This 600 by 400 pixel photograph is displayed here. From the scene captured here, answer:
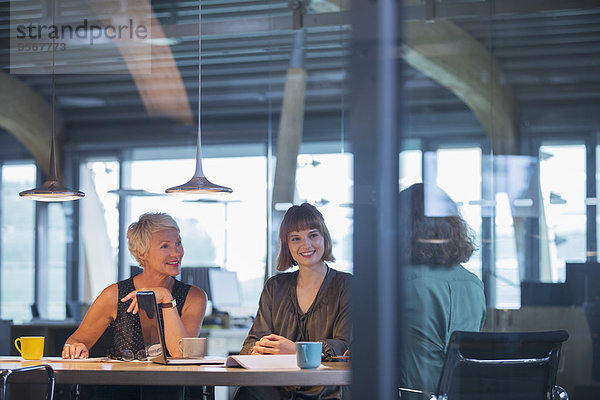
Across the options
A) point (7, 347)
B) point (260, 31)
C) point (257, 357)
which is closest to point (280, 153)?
point (260, 31)

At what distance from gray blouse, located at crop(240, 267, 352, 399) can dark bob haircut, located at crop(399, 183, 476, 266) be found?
126cm

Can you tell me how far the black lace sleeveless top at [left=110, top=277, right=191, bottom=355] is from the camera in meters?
3.40

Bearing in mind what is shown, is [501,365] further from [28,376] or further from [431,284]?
[28,376]

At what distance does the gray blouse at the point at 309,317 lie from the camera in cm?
312

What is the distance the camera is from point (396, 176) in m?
1.62

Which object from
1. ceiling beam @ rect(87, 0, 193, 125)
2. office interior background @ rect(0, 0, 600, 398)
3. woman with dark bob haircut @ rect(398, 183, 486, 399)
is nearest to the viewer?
woman with dark bob haircut @ rect(398, 183, 486, 399)

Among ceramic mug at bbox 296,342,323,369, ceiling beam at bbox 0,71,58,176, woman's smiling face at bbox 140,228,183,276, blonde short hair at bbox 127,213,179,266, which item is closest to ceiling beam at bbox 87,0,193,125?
ceiling beam at bbox 0,71,58,176

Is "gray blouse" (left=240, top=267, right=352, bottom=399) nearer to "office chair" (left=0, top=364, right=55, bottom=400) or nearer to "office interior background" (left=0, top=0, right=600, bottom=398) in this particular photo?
"office interior background" (left=0, top=0, right=600, bottom=398)

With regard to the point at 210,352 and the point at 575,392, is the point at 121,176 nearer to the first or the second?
the point at 210,352

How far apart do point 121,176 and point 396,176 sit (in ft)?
36.5

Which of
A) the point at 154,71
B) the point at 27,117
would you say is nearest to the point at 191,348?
the point at 154,71

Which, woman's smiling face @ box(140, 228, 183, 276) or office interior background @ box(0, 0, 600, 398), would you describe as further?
woman's smiling face @ box(140, 228, 183, 276)

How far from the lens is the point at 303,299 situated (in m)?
3.47

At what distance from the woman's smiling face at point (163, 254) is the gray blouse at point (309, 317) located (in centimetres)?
45
